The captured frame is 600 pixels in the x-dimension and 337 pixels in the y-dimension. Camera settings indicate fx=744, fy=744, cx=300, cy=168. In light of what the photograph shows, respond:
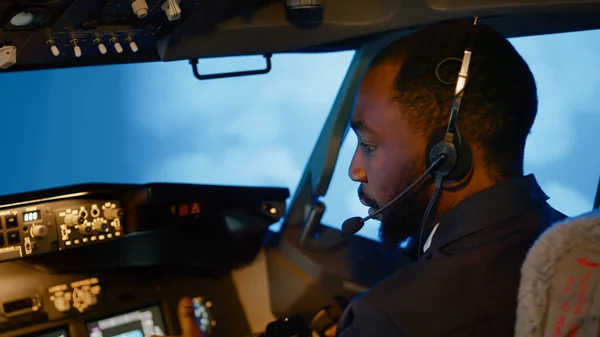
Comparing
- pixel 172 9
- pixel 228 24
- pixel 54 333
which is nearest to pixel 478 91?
pixel 172 9

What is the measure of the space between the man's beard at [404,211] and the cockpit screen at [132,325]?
774 millimetres

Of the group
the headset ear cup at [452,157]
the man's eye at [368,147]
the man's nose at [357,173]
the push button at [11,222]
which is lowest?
the headset ear cup at [452,157]

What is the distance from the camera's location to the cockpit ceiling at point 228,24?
1.39 m

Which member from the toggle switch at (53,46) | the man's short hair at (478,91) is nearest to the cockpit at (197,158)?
the toggle switch at (53,46)

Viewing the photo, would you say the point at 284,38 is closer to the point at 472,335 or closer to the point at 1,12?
the point at 1,12

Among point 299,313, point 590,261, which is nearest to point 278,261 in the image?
point 299,313

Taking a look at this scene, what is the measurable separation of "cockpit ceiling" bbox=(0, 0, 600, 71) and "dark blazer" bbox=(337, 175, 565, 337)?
663 mm

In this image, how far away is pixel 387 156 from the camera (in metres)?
1.23

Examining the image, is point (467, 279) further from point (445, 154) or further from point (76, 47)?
point (76, 47)

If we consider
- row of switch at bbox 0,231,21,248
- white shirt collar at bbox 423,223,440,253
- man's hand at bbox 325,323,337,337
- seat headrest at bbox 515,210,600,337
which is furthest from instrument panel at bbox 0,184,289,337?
seat headrest at bbox 515,210,600,337

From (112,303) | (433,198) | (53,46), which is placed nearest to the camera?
(433,198)

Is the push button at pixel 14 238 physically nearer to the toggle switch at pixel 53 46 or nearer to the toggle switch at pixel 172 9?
the toggle switch at pixel 53 46

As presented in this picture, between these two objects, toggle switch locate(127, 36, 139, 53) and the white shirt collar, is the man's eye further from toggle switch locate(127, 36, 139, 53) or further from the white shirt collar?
toggle switch locate(127, 36, 139, 53)

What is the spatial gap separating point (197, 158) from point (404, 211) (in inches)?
42.2
